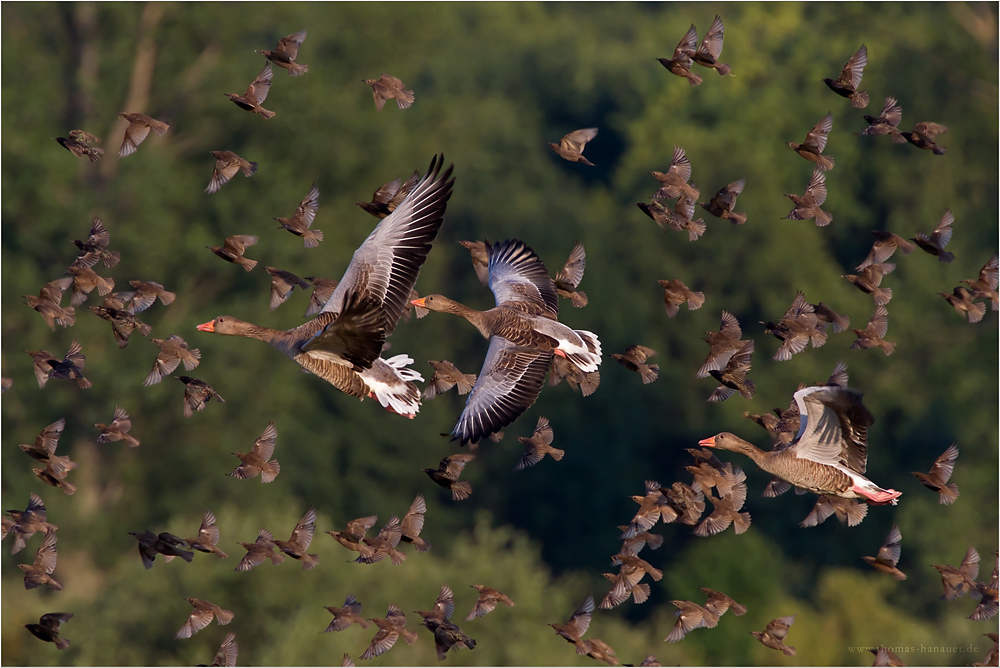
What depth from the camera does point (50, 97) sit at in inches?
1890

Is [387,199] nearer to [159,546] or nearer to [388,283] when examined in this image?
[388,283]

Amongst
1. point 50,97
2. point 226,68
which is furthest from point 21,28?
point 226,68

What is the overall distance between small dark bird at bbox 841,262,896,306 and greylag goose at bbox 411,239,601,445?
312 centimetres

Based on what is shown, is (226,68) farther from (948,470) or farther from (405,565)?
(948,470)

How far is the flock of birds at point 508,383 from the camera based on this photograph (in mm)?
16016

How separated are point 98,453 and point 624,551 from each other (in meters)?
33.2

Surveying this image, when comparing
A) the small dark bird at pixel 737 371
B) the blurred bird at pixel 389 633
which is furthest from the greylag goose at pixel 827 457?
the blurred bird at pixel 389 633

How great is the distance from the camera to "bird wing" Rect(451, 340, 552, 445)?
16.5 meters

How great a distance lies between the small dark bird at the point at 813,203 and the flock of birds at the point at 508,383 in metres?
0.03

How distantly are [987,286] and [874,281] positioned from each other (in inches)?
55.6

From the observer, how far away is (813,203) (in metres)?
17.6

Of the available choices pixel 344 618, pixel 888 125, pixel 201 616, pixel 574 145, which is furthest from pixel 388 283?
pixel 888 125

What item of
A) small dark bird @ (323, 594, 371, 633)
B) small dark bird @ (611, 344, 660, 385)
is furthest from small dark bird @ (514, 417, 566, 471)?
small dark bird @ (323, 594, 371, 633)

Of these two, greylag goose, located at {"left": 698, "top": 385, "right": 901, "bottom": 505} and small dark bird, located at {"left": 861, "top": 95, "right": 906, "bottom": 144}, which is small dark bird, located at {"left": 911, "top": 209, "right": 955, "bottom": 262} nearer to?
small dark bird, located at {"left": 861, "top": 95, "right": 906, "bottom": 144}
